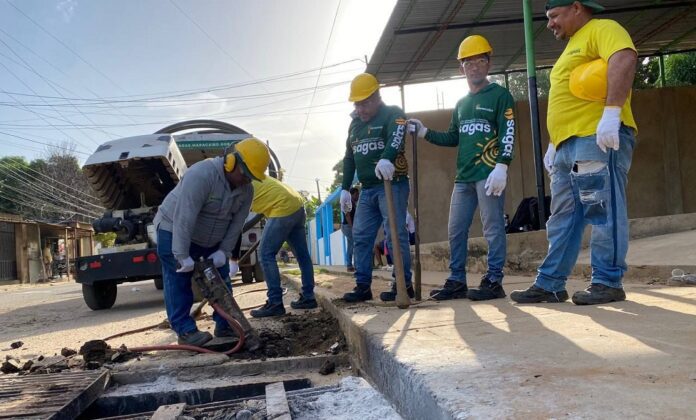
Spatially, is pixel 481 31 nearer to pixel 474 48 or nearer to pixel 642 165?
pixel 642 165

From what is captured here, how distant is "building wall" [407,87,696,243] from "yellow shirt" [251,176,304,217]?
6.67 meters

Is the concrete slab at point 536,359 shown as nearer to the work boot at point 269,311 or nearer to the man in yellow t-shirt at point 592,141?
the man in yellow t-shirt at point 592,141

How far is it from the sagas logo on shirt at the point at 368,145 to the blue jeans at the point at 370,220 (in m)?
0.31

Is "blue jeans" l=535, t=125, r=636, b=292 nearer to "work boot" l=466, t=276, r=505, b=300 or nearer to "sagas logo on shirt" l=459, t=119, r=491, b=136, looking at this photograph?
"work boot" l=466, t=276, r=505, b=300

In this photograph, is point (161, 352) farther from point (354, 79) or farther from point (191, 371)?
point (354, 79)

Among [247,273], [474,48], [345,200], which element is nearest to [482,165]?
[474,48]

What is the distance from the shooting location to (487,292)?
12.6 feet

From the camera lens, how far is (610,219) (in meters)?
3.07

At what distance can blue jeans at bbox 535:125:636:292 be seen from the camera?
121 inches

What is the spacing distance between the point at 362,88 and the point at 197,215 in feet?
5.31

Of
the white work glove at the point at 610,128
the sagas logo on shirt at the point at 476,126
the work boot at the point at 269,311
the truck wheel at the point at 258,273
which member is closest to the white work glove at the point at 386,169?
the sagas logo on shirt at the point at 476,126

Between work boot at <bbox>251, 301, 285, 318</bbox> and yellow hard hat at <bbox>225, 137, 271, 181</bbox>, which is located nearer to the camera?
yellow hard hat at <bbox>225, 137, 271, 181</bbox>

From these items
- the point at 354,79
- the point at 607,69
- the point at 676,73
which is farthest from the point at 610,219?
the point at 676,73

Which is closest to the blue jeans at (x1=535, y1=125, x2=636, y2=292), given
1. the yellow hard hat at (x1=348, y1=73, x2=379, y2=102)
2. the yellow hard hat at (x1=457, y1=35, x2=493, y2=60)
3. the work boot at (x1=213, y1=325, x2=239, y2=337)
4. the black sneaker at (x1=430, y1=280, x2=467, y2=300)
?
the black sneaker at (x1=430, y1=280, x2=467, y2=300)
